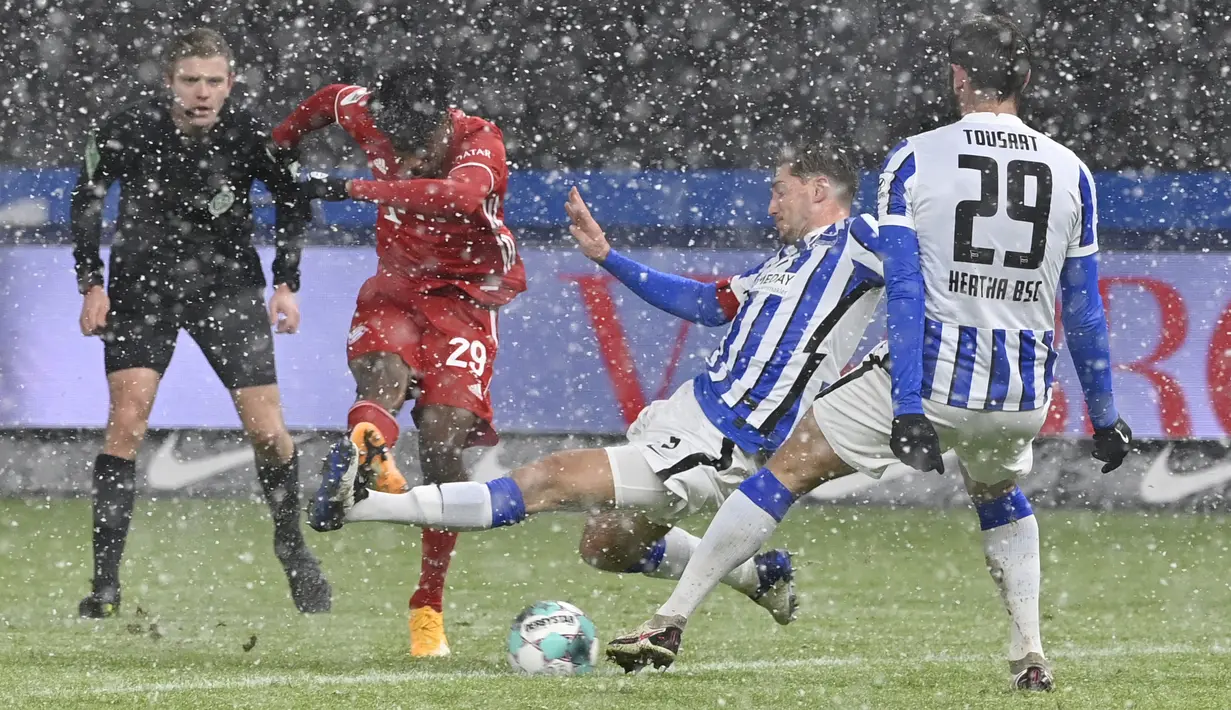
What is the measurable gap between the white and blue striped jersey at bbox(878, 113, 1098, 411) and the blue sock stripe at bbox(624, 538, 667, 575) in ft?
3.73

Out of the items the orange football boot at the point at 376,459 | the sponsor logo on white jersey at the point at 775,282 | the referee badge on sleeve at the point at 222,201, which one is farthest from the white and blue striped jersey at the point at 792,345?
the referee badge on sleeve at the point at 222,201

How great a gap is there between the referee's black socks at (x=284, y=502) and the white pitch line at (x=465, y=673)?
144cm

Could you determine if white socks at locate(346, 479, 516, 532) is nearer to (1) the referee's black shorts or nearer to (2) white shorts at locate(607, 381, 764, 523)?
(2) white shorts at locate(607, 381, 764, 523)

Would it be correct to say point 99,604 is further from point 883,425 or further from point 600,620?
point 883,425

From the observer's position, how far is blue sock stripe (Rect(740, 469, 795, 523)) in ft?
13.1

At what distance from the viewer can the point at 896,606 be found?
6.14 metres

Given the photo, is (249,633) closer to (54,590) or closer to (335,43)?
(54,590)

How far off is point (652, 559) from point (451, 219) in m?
1.17

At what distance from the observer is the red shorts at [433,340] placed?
504cm

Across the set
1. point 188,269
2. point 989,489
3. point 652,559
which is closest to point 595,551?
point 652,559

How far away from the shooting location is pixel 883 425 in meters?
3.87

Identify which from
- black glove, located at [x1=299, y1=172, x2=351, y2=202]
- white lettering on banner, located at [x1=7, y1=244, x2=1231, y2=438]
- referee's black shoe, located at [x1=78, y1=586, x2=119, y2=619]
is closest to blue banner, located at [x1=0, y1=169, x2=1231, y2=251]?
white lettering on banner, located at [x1=7, y1=244, x2=1231, y2=438]

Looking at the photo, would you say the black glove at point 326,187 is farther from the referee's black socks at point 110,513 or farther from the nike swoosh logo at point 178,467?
the nike swoosh logo at point 178,467

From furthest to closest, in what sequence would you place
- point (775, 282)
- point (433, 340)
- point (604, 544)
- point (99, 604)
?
point (99, 604), point (433, 340), point (604, 544), point (775, 282)
